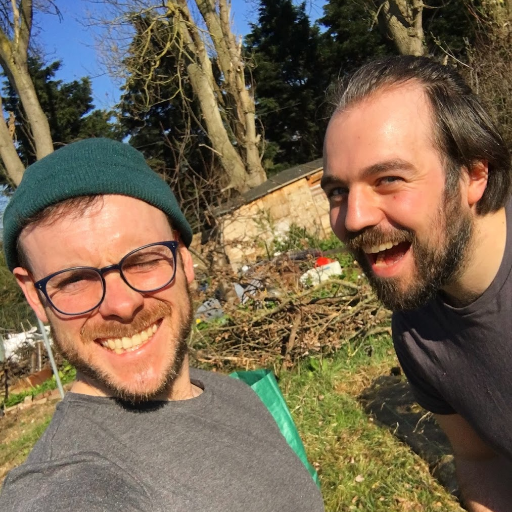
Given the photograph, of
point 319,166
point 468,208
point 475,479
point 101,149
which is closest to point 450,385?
point 475,479

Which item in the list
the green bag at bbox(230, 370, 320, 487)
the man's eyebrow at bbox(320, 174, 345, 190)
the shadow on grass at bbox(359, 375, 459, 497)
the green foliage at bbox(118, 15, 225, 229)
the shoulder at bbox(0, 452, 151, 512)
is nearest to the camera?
the shoulder at bbox(0, 452, 151, 512)

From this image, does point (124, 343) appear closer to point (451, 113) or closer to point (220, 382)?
point (220, 382)

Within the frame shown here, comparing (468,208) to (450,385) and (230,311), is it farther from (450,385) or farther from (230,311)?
(230,311)

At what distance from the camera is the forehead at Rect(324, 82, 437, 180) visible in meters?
1.72

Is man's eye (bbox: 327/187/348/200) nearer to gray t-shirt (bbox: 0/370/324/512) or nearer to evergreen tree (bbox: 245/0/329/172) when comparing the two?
gray t-shirt (bbox: 0/370/324/512)

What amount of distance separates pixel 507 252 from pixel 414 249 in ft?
1.07

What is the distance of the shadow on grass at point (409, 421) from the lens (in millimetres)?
3299

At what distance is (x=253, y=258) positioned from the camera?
8.02m

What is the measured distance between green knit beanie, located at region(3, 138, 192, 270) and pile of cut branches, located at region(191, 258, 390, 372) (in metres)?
4.23

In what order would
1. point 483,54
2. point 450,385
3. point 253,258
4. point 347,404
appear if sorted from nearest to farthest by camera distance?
point 450,385
point 347,404
point 253,258
point 483,54

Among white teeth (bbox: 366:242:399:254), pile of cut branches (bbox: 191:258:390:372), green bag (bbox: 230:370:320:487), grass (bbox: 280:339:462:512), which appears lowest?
grass (bbox: 280:339:462:512)

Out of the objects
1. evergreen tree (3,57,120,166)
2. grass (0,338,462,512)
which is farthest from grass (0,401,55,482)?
evergreen tree (3,57,120,166)

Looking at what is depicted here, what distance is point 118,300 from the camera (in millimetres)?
1467

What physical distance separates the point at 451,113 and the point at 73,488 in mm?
1697
